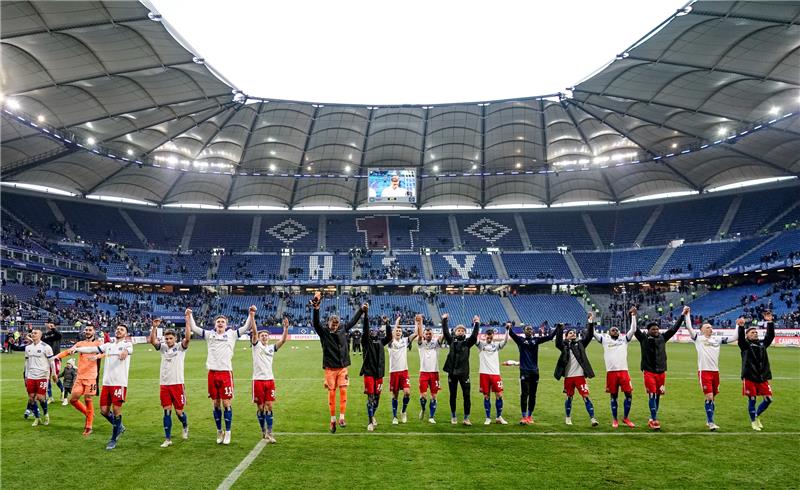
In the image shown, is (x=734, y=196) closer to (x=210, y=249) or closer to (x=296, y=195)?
(x=296, y=195)

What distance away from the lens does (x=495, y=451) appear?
32.0 feet

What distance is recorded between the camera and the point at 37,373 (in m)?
12.5

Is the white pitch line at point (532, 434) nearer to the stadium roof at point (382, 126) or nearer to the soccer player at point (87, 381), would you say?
the soccer player at point (87, 381)

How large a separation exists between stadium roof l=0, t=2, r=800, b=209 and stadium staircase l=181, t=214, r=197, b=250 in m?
4.55

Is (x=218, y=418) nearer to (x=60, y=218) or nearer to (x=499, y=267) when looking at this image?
(x=499, y=267)

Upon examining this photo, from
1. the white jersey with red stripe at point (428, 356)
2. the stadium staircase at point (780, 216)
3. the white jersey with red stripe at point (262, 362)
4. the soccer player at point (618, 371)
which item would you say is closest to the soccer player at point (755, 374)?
the soccer player at point (618, 371)

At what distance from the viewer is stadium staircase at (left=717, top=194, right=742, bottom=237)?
63631 mm

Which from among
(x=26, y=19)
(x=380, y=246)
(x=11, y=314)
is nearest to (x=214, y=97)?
(x=26, y=19)

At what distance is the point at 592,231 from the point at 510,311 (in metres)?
19.2

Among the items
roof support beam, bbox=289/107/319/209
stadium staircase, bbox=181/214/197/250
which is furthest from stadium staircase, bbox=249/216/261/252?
stadium staircase, bbox=181/214/197/250

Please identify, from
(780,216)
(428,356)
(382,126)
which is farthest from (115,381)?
(780,216)

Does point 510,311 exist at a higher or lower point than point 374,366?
higher

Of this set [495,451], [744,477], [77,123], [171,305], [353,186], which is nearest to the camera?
[744,477]

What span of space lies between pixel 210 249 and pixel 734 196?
221 ft
